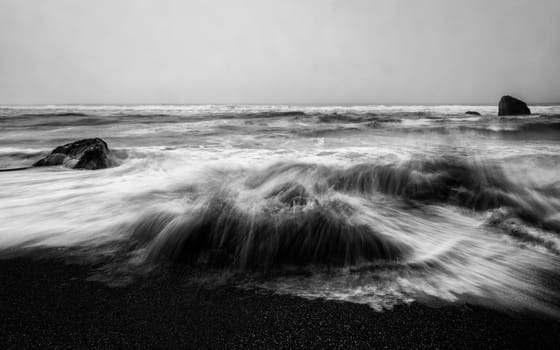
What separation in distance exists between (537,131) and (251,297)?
12.6 meters

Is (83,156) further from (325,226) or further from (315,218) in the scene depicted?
(325,226)

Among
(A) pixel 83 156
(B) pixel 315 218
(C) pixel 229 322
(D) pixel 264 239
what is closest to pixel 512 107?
(B) pixel 315 218

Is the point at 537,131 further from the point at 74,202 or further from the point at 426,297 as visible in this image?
the point at 74,202

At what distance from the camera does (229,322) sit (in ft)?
4.26

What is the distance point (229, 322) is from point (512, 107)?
25.3 metres

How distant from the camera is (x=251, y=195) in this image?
306cm

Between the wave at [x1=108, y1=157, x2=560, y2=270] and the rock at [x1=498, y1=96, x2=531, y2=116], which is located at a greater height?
the rock at [x1=498, y1=96, x2=531, y2=116]

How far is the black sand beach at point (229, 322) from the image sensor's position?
3.84 ft

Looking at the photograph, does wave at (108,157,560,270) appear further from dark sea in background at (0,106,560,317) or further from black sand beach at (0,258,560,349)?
black sand beach at (0,258,560,349)

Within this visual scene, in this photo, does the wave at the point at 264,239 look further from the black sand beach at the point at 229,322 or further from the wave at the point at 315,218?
the black sand beach at the point at 229,322

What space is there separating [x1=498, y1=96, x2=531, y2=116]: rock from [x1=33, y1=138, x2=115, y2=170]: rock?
970 inches

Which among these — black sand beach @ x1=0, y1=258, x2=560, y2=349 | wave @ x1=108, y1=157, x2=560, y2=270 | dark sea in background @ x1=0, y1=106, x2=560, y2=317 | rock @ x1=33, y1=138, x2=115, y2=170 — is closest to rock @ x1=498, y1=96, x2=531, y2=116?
dark sea in background @ x1=0, y1=106, x2=560, y2=317

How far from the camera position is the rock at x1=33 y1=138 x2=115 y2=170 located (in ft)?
15.9

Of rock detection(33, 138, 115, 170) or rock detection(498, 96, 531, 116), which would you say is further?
rock detection(498, 96, 531, 116)
